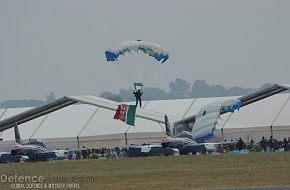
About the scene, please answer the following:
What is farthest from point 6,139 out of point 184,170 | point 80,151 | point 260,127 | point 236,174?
point 236,174

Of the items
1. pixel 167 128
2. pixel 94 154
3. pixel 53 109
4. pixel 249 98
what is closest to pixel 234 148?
pixel 167 128

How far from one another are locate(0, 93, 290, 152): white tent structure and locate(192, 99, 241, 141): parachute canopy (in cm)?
1171

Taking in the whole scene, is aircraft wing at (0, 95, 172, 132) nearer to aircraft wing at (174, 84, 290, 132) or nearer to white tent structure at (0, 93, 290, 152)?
white tent structure at (0, 93, 290, 152)

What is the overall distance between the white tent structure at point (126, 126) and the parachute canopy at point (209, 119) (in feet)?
38.4

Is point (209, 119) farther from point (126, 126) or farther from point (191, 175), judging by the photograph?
point (191, 175)

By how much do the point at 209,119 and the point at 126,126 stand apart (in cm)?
1785

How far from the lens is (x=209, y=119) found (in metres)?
59.5

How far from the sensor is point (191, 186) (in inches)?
1207

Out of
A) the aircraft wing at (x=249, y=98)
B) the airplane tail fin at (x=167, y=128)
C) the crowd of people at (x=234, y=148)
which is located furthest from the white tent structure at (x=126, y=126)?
the crowd of people at (x=234, y=148)

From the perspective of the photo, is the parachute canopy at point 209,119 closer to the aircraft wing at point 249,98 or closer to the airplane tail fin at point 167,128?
the airplane tail fin at point 167,128

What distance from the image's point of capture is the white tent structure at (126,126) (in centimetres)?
7419

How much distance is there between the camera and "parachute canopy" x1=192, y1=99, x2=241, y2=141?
194 ft

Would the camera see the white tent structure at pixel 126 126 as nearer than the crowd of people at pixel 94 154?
A: No

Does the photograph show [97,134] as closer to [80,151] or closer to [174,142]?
[80,151]
